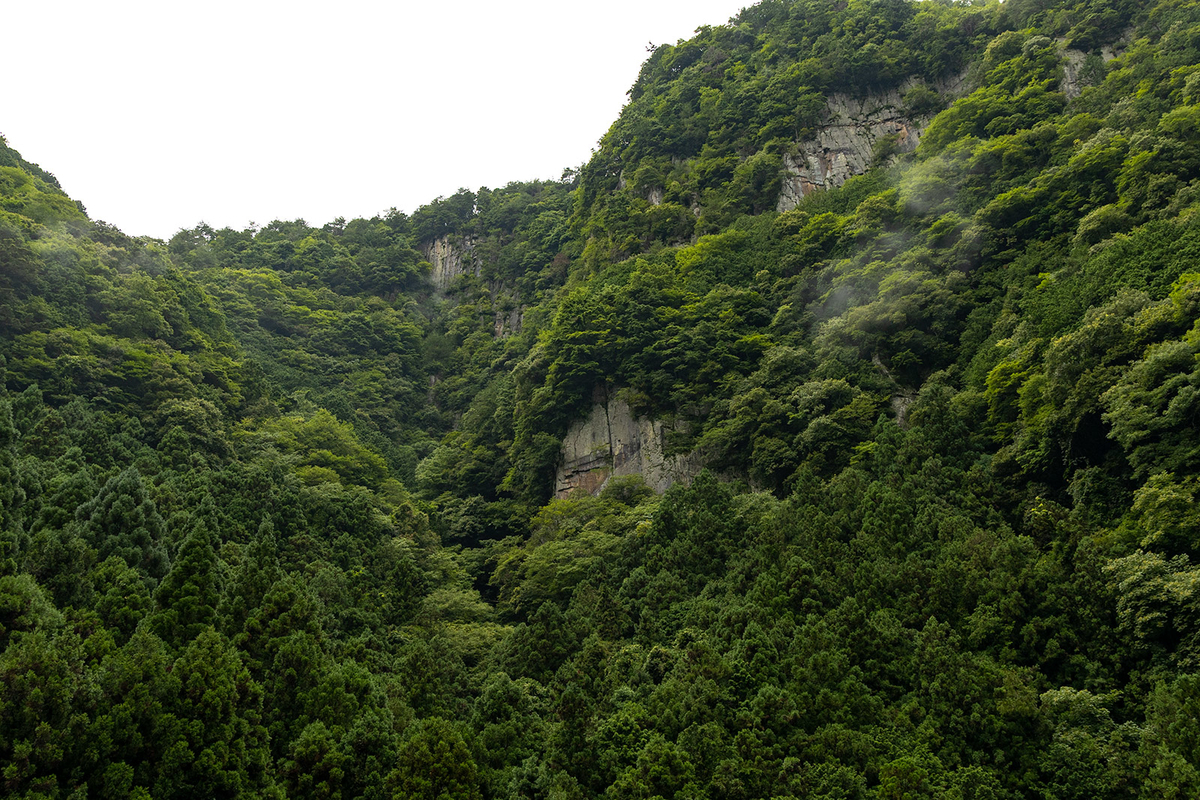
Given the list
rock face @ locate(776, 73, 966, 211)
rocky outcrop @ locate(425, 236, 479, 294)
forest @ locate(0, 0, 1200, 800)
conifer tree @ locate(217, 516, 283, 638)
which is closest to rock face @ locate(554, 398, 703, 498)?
forest @ locate(0, 0, 1200, 800)

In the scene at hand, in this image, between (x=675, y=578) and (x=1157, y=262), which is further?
(x=675, y=578)

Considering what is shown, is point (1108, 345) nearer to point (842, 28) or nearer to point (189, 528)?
point (189, 528)

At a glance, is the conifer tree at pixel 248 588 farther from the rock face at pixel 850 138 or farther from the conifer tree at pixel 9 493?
the rock face at pixel 850 138

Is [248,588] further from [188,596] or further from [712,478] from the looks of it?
[712,478]

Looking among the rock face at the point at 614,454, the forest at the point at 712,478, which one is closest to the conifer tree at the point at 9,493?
the forest at the point at 712,478

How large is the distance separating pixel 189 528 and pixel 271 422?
15.1 meters

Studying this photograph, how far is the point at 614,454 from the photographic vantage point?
35344mm

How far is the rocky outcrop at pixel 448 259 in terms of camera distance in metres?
67.5

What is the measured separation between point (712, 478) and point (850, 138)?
1128 inches

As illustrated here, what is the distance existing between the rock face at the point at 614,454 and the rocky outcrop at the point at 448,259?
3263 cm

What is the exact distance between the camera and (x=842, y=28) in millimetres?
49844

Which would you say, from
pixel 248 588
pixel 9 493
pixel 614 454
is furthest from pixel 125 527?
pixel 614 454

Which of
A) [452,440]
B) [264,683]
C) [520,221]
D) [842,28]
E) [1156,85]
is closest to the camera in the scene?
[264,683]

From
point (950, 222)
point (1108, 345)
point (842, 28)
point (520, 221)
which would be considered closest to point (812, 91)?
point (842, 28)
